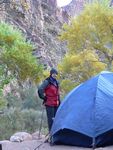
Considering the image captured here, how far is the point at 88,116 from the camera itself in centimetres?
1095

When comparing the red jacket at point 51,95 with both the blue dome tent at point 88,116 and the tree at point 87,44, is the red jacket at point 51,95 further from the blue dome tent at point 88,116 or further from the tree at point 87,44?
the tree at point 87,44

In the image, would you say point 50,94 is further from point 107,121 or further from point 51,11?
point 51,11

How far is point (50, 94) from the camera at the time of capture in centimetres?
1209

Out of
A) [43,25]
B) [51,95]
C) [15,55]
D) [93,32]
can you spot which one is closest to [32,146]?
[51,95]

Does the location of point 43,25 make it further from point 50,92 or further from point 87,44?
point 50,92

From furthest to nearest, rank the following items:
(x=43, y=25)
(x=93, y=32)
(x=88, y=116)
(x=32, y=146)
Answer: (x=43, y=25), (x=93, y=32), (x=32, y=146), (x=88, y=116)

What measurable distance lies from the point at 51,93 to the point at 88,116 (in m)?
1.57

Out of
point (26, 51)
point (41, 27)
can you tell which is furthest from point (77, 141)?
point (41, 27)

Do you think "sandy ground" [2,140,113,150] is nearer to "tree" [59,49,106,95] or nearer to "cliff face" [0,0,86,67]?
"tree" [59,49,106,95]

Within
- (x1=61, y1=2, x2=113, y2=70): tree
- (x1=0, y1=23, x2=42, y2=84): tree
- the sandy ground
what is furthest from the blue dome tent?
(x1=61, y1=2, x2=113, y2=70): tree

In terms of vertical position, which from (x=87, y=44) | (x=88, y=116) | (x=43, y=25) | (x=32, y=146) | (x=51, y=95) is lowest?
(x=32, y=146)

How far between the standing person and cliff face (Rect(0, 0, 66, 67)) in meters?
28.9

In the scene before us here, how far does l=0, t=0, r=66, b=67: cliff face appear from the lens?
158 ft

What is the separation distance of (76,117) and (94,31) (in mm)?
20352
